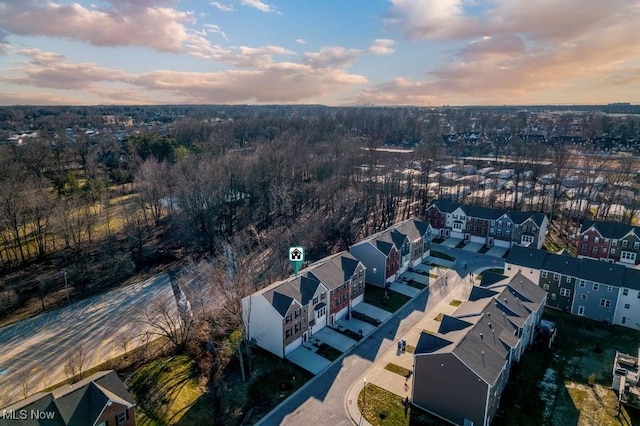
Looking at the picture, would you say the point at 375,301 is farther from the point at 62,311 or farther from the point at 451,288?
the point at 62,311

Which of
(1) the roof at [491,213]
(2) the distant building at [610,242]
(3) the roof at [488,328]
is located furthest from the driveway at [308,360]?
(2) the distant building at [610,242]

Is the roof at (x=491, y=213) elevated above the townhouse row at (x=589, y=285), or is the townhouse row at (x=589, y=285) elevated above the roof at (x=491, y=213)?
the roof at (x=491, y=213)

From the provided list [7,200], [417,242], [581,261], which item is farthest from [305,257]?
[7,200]

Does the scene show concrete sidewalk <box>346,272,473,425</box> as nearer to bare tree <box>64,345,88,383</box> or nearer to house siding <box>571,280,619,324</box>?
house siding <box>571,280,619,324</box>

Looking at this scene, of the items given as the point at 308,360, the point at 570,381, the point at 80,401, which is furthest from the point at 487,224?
the point at 80,401

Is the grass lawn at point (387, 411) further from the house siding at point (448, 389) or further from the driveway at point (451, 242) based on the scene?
the driveway at point (451, 242)

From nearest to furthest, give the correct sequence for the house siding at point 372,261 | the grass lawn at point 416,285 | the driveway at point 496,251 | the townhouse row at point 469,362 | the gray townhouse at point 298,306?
the townhouse row at point 469,362 → the gray townhouse at point 298,306 → the house siding at point 372,261 → the grass lawn at point 416,285 → the driveway at point 496,251
